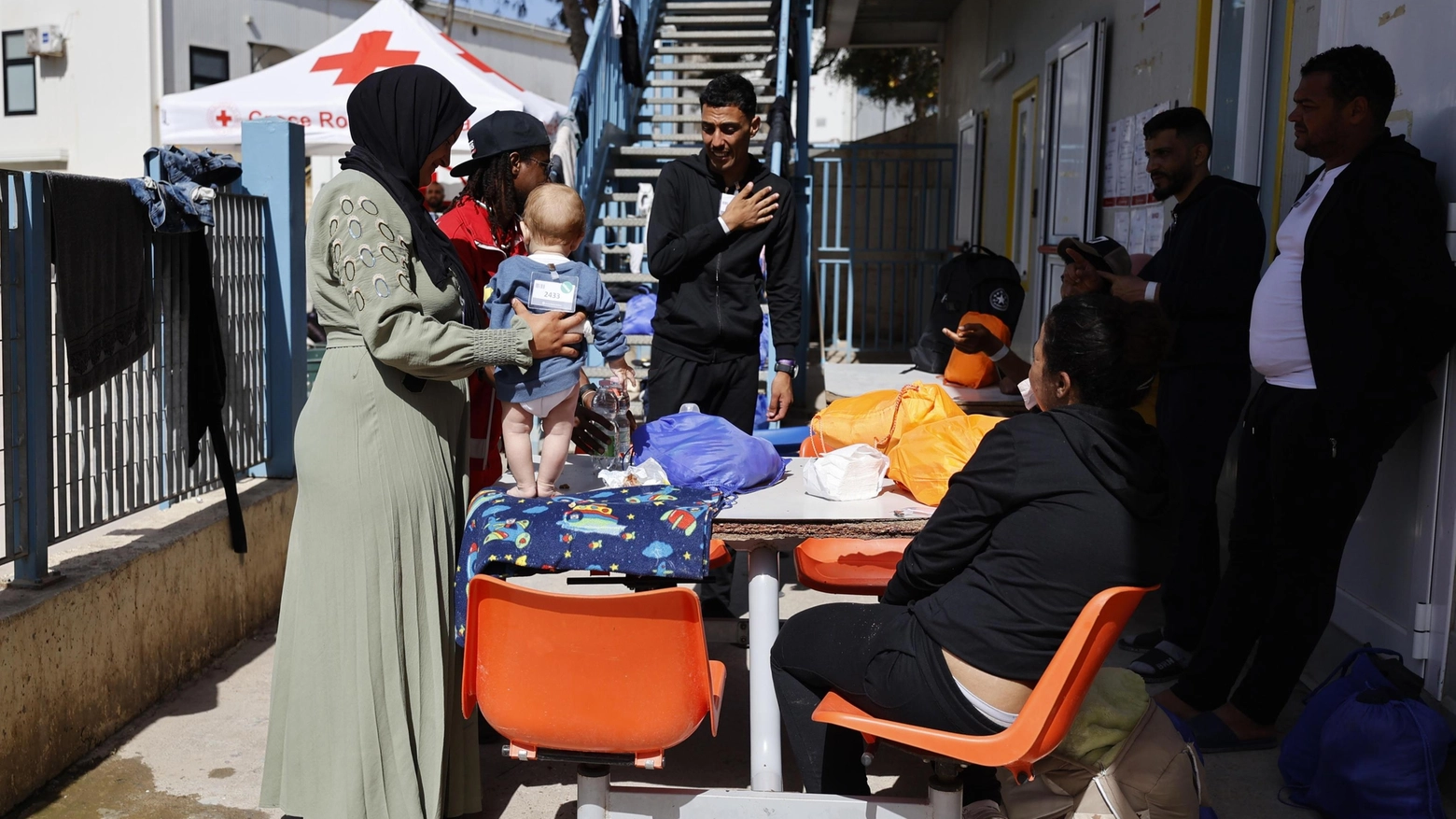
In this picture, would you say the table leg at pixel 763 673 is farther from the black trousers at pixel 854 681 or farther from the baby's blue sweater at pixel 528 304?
the baby's blue sweater at pixel 528 304

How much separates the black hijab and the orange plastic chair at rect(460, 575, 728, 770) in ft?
2.95

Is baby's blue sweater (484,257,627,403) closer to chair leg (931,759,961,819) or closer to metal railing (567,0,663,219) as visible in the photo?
chair leg (931,759,961,819)

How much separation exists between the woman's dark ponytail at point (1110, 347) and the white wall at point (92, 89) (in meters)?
20.2

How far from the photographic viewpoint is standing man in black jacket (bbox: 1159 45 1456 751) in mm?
3146

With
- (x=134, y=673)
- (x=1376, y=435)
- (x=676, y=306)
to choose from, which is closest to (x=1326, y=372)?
(x=1376, y=435)

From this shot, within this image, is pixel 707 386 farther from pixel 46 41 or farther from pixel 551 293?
pixel 46 41

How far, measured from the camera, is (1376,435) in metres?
3.28

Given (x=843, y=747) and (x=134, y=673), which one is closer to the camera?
(x=843, y=747)

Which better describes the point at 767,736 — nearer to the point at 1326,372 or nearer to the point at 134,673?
the point at 1326,372

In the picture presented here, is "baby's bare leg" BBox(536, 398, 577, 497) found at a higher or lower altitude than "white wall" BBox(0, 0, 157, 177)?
lower

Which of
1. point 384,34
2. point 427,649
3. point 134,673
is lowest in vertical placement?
point 134,673

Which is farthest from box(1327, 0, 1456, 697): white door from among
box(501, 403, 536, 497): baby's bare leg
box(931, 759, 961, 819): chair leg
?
box(501, 403, 536, 497): baby's bare leg

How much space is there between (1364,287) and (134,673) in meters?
3.87

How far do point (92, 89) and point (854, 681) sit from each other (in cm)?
2116
